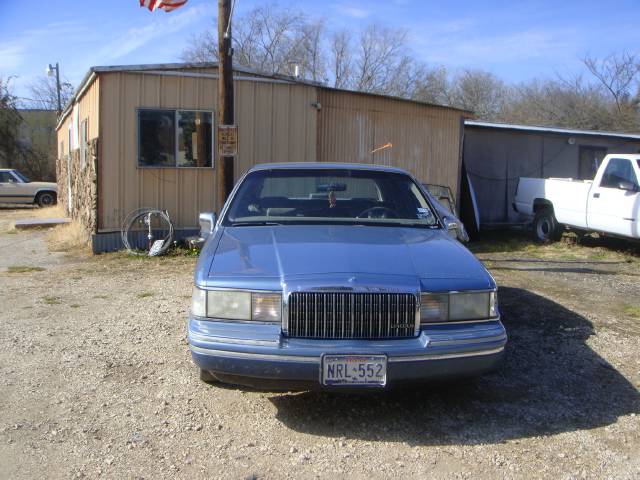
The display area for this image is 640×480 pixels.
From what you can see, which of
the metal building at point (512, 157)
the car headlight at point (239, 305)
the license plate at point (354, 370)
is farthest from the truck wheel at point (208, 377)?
the metal building at point (512, 157)

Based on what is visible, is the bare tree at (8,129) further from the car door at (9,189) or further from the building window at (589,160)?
the building window at (589,160)

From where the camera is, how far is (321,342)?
3.73 m

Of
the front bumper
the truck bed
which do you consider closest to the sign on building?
the front bumper

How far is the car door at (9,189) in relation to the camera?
23.6 metres

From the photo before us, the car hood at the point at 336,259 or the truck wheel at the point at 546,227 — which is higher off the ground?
the car hood at the point at 336,259

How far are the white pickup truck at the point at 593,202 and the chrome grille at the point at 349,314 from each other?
27.5ft

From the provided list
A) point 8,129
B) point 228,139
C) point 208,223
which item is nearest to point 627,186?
point 228,139

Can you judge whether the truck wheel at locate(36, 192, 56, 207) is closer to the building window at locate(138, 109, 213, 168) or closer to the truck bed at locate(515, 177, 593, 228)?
the building window at locate(138, 109, 213, 168)

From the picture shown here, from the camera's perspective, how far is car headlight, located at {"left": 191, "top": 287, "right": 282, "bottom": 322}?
12.5 feet

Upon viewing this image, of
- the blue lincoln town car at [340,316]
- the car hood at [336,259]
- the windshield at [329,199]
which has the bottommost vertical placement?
the blue lincoln town car at [340,316]

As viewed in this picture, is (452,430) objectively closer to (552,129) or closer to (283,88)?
(283,88)

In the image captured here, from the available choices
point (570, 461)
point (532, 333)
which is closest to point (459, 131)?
point (532, 333)

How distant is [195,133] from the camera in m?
11.8

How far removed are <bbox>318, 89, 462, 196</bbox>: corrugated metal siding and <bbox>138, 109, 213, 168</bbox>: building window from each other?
7.33 feet
